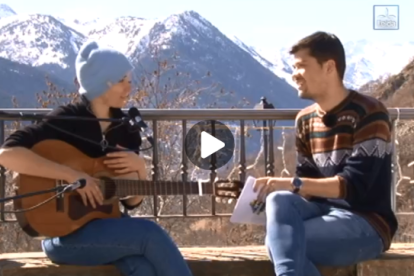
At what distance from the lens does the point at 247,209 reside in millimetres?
4012

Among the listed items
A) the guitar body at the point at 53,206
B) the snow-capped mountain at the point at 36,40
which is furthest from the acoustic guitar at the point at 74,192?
the snow-capped mountain at the point at 36,40

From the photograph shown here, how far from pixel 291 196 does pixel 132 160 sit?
72 centimetres

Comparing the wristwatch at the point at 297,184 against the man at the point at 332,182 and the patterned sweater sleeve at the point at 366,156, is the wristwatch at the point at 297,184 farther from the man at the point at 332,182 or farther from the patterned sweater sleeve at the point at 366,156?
the patterned sweater sleeve at the point at 366,156

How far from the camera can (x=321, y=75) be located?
13.2ft

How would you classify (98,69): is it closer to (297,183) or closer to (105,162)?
(105,162)

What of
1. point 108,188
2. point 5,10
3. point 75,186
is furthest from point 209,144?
point 5,10

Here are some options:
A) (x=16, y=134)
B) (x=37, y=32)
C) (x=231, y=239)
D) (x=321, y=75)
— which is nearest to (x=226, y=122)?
(x=321, y=75)

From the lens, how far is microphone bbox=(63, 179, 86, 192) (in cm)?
368

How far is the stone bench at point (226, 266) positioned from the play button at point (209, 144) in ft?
2.64

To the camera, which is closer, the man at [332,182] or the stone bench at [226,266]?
the man at [332,182]

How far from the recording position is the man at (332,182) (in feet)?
12.6

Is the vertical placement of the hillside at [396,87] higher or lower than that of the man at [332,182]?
lower

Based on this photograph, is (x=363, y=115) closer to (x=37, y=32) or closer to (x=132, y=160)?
(x=132, y=160)

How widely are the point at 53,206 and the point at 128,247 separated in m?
0.37
